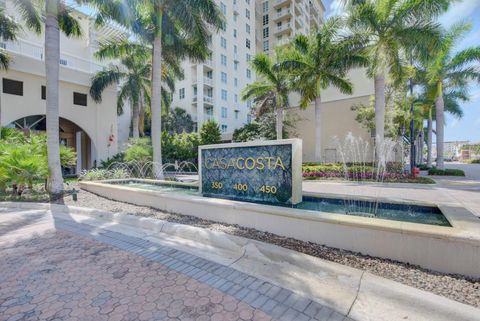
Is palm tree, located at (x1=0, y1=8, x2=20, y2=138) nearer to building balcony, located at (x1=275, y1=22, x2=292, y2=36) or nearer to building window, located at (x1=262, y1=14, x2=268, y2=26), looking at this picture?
building balcony, located at (x1=275, y1=22, x2=292, y2=36)

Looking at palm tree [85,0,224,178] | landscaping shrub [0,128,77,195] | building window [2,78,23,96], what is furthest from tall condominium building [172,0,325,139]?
landscaping shrub [0,128,77,195]

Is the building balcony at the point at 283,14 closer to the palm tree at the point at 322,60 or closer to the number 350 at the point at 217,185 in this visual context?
the palm tree at the point at 322,60

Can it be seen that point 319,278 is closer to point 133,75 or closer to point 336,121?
point 133,75

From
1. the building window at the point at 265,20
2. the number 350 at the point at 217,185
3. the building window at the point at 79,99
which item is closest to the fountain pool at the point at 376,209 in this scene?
the number 350 at the point at 217,185

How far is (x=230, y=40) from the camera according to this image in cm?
4000

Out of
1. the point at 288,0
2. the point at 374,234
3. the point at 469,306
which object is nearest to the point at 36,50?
the point at 374,234

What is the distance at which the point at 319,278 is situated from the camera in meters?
3.41

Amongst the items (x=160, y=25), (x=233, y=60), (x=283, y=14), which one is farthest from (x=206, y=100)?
(x=283, y=14)

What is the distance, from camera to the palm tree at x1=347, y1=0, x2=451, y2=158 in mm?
13188

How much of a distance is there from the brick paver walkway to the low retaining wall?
1637mm

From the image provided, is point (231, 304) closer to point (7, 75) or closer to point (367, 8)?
point (367, 8)

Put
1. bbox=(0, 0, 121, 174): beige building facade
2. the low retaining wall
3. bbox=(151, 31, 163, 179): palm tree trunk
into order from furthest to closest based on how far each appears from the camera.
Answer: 1. bbox=(0, 0, 121, 174): beige building facade
2. bbox=(151, 31, 163, 179): palm tree trunk
3. the low retaining wall

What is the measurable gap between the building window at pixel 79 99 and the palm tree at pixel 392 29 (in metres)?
20.3

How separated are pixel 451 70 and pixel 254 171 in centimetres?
2017
